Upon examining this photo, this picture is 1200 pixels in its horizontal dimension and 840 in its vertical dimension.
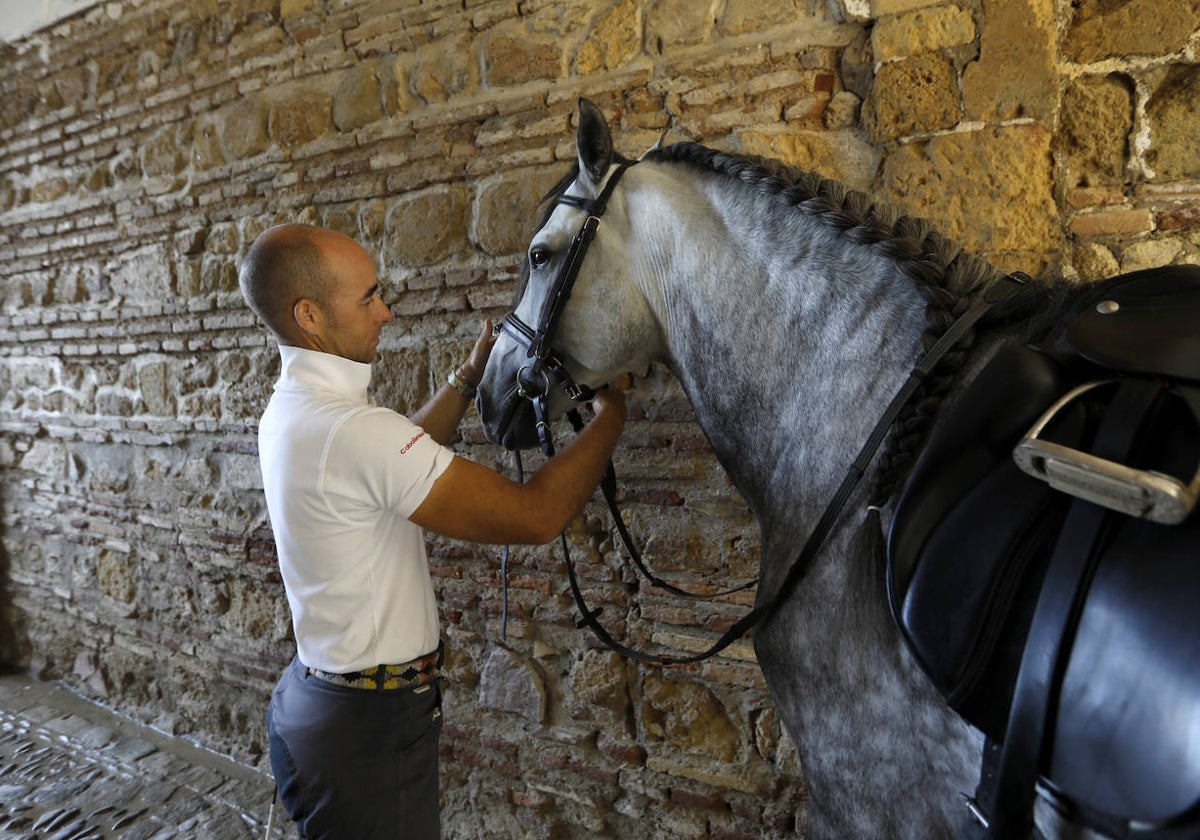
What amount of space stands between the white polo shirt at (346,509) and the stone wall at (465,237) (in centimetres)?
92

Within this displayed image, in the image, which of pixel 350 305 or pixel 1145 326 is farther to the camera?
pixel 350 305

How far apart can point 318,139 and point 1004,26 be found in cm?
262

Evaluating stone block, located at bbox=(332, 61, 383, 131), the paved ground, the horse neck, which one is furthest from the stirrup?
the paved ground

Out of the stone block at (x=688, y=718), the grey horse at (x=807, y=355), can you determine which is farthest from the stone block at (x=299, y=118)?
the stone block at (x=688, y=718)

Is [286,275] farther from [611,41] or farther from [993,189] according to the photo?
[993,189]

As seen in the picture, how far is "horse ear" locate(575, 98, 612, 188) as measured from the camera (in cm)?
157

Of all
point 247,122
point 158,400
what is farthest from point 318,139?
point 158,400

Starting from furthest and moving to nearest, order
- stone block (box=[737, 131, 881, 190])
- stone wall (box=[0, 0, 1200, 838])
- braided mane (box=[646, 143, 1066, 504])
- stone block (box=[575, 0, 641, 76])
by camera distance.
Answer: stone block (box=[575, 0, 641, 76]), stone block (box=[737, 131, 881, 190]), stone wall (box=[0, 0, 1200, 838]), braided mane (box=[646, 143, 1066, 504])

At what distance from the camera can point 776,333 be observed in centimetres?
138

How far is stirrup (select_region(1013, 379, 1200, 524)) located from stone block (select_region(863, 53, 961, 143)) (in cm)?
131

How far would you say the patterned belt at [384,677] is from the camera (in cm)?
166

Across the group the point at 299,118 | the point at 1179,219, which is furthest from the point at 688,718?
the point at 299,118

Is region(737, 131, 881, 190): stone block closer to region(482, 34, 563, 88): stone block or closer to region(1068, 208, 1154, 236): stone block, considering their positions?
region(1068, 208, 1154, 236): stone block

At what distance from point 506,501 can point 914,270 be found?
0.97 meters
